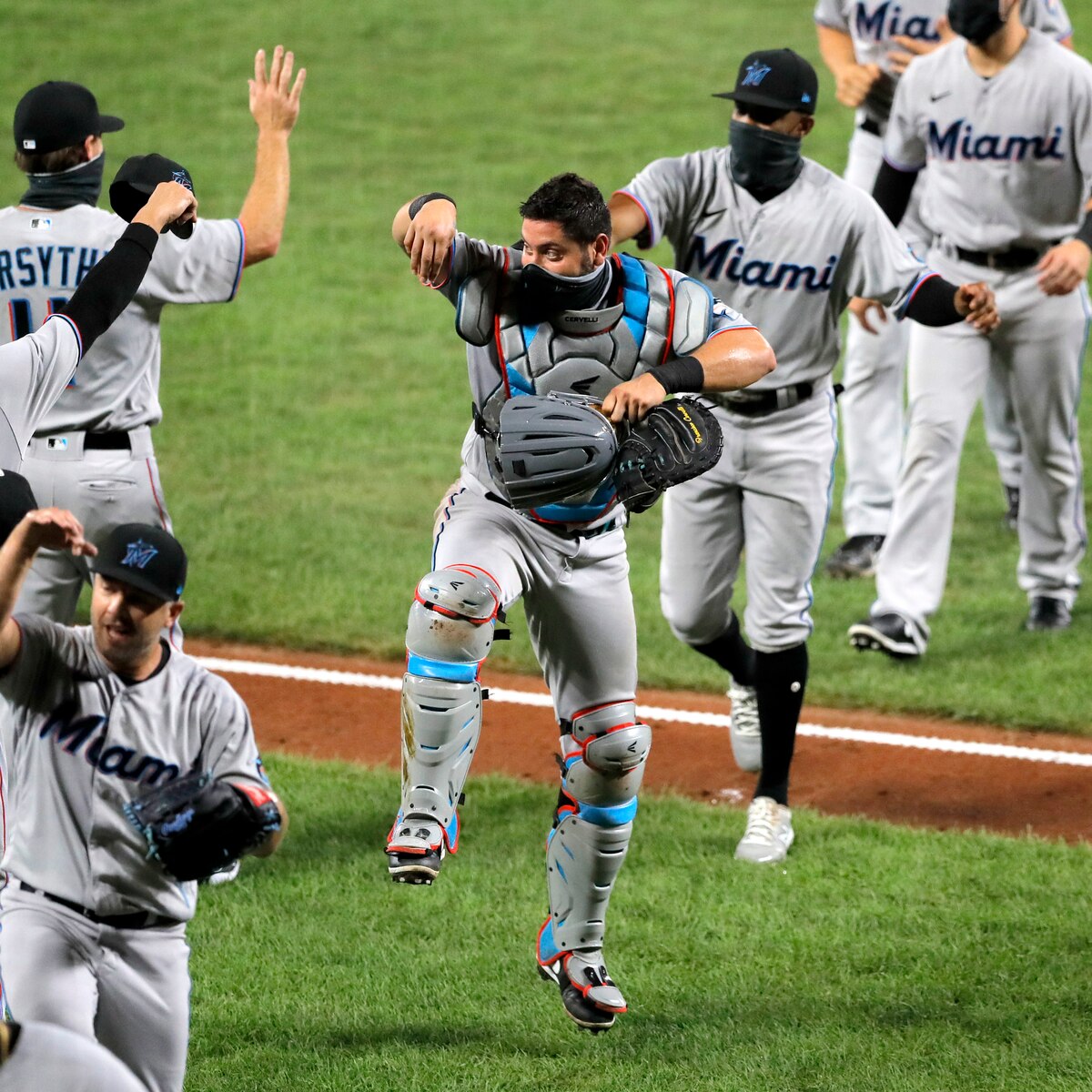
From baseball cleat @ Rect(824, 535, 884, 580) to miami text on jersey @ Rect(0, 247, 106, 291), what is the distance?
17.1ft

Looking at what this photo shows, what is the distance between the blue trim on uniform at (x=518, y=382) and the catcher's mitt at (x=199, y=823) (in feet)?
5.44

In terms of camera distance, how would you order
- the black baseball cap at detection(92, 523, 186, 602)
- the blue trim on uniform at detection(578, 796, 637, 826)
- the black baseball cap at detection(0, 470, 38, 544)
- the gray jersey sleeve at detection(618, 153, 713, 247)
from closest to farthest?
the black baseball cap at detection(92, 523, 186, 602)
the black baseball cap at detection(0, 470, 38, 544)
the blue trim on uniform at detection(578, 796, 637, 826)
the gray jersey sleeve at detection(618, 153, 713, 247)

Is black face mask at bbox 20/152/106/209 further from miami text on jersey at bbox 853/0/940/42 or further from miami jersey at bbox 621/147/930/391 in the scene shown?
miami text on jersey at bbox 853/0/940/42

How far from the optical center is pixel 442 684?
515 centimetres

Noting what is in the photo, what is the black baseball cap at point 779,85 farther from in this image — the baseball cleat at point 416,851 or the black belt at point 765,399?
the baseball cleat at point 416,851

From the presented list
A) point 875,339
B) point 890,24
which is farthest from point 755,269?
point 890,24

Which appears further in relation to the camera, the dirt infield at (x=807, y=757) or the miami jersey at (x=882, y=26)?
the miami jersey at (x=882, y=26)

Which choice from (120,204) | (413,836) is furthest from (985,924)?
(120,204)

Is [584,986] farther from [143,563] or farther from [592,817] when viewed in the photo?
[143,563]

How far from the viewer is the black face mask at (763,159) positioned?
6.82 metres

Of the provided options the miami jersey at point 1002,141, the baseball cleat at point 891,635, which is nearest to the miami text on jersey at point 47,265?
the miami jersey at point 1002,141

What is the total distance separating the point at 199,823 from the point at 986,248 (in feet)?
18.6

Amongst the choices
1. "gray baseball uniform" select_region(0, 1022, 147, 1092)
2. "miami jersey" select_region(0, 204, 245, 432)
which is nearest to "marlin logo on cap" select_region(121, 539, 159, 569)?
"gray baseball uniform" select_region(0, 1022, 147, 1092)

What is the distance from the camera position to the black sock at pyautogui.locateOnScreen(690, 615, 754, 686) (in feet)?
25.1
